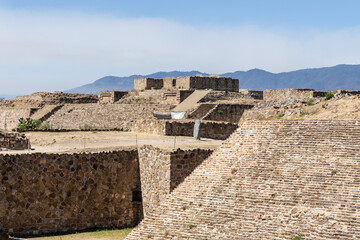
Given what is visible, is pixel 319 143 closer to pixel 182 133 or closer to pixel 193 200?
pixel 193 200

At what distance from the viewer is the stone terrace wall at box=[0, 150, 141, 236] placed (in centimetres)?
1628

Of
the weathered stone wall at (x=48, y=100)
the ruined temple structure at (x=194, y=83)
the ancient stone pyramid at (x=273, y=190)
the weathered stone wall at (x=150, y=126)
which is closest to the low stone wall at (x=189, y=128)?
the weathered stone wall at (x=150, y=126)

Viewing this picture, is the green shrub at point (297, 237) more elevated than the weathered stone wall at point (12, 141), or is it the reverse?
the weathered stone wall at point (12, 141)

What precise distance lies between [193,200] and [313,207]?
8.84 ft

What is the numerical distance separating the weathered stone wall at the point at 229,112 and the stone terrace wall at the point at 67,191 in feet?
58.1

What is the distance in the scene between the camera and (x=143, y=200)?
56.4 ft

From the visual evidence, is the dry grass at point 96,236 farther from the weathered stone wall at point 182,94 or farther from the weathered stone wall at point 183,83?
the weathered stone wall at point 183,83

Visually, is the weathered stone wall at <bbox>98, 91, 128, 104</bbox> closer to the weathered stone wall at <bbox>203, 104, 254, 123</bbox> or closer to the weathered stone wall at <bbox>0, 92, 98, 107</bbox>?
the weathered stone wall at <bbox>0, 92, 98, 107</bbox>

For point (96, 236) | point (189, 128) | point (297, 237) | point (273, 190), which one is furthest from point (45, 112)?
point (297, 237)

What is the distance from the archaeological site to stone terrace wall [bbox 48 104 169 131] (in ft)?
35.2

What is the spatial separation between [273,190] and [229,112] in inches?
974

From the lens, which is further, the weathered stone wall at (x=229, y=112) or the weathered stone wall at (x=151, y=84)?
the weathered stone wall at (x=151, y=84)

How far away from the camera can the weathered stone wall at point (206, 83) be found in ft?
148

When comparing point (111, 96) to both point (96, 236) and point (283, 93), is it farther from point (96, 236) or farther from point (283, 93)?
point (96, 236)
